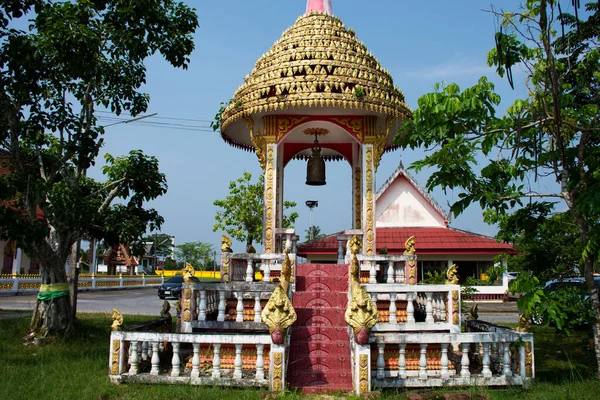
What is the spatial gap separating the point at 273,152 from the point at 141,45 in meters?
3.34

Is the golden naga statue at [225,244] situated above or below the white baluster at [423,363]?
above

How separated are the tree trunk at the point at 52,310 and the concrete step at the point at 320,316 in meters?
5.44

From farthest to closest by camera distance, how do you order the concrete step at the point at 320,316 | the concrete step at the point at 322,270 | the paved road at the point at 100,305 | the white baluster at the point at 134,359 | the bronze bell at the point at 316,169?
1. the paved road at the point at 100,305
2. the bronze bell at the point at 316,169
3. the concrete step at the point at 322,270
4. the concrete step at the point at 320,316
5. the white baluster at the point at 134,359

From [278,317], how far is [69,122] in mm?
6388

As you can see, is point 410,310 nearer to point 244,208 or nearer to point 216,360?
point 216,360

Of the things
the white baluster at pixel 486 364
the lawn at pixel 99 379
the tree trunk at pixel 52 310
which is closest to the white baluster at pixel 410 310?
the white baluster at pixel 486 364

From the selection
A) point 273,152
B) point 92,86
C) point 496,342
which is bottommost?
point 496,342

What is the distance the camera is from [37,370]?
766 centimetres

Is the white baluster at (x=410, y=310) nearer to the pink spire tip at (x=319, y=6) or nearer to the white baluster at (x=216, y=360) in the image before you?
the white baluster at (x=216, y=360)

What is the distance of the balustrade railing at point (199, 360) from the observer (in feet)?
22.2

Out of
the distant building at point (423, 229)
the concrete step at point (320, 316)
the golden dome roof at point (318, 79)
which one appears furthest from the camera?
the distant building at point (423, 229)

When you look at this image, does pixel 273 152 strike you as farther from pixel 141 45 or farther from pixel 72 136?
pixel 72 136

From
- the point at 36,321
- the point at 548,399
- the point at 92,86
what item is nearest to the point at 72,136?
the point at 92,86

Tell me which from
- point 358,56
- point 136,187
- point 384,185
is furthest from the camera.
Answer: point 384,185
